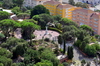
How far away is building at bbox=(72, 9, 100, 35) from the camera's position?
127ft

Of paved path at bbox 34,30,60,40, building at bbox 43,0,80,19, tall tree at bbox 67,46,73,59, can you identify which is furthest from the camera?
building at bbox 43,0,80,19

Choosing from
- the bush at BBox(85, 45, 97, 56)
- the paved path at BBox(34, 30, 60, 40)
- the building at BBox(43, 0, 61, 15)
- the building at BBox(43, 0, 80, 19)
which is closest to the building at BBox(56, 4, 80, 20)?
the building at BBox(43, 0, 80, 19)

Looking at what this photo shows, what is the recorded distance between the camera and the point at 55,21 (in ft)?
130

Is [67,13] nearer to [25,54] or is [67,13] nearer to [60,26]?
[60,26]

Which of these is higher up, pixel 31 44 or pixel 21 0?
pixel 21 0

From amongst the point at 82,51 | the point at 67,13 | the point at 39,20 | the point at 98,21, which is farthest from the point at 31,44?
the point at 67,13

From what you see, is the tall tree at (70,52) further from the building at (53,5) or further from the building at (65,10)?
the building at (53,5)

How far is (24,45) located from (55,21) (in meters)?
16.9

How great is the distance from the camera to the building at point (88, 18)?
38.7 metres

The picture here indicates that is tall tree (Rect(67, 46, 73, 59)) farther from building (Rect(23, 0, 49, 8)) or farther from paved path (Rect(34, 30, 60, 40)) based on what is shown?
building (Rect(23, 0, 49, 8))

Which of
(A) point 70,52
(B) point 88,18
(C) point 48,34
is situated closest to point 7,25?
(C) point 48,34

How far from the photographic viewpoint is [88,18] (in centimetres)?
4031

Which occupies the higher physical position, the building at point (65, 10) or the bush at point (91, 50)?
the building at point (65, 10)

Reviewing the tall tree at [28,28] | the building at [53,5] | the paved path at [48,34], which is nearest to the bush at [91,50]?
the paved path at [48,34]
